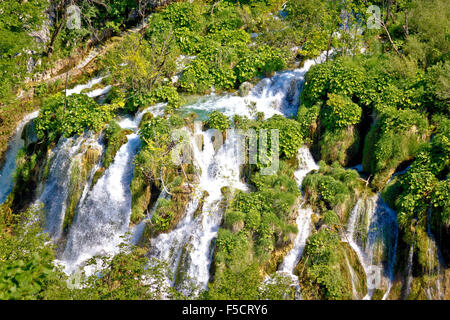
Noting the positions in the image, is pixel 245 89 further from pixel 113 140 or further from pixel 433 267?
pixel 433 267

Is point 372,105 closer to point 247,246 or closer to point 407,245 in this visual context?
point 407,245

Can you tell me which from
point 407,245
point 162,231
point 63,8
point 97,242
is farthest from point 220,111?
point 63,8

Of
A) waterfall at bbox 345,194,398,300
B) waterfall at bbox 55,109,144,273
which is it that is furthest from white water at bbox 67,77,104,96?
waterfall at bbox 345,194,398,300

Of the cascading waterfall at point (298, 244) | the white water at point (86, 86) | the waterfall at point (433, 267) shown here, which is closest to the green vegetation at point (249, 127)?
the waterfall at point (433, 267)

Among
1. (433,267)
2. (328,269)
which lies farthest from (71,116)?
(433,267)

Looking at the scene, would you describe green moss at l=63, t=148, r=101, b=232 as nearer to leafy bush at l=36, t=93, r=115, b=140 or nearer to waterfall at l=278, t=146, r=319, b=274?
leafy bush at l=36, t=93, r=115, b=140

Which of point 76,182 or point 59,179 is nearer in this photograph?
point 76,182
